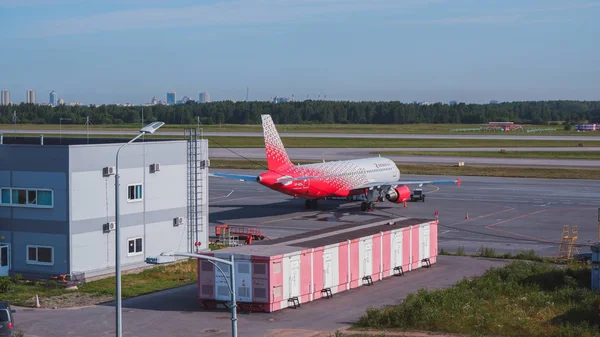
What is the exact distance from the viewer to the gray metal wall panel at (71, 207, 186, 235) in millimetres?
44031

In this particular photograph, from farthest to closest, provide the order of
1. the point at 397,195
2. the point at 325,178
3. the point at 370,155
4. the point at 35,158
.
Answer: the point at 370,155 → the point at 397,195 → the point at 325,178 → the point at 35,158

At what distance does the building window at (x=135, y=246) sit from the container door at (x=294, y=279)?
1221 centimetres

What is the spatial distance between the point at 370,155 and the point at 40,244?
8798cm

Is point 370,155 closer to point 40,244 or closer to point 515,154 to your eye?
point 515,154

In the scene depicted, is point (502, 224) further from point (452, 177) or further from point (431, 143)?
point (431, 143)

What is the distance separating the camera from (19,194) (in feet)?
148

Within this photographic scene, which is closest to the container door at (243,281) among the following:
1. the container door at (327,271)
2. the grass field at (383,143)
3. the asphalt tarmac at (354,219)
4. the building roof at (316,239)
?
the building roof at (316,239)

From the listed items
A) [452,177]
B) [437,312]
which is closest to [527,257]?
[437,312]

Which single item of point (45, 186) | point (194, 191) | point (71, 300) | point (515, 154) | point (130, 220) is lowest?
point (71, 300)

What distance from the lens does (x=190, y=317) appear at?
120ft

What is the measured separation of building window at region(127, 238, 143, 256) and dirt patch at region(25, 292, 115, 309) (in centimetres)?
584

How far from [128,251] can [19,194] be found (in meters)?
6.42

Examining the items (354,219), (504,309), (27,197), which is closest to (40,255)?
(27,197)

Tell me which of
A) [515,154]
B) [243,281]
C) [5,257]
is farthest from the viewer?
[515,154]
